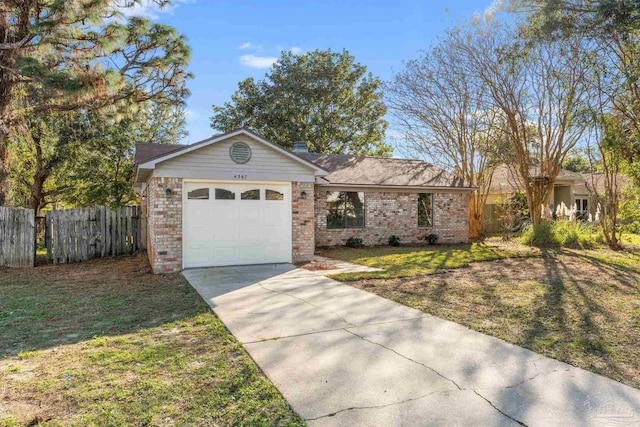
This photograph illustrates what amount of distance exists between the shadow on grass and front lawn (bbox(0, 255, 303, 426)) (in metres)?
0.02

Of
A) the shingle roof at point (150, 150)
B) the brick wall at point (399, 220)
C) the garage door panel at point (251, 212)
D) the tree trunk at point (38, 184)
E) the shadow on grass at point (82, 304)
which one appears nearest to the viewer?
the shadow on grass at point (82, 304)

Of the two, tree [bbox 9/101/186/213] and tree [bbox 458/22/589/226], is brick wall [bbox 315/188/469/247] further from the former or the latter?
tree [bbox 9/101/186/213]

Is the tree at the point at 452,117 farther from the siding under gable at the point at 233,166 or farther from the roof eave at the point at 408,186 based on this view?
the siding under gable at the point at 233,166

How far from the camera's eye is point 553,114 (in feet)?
45.5

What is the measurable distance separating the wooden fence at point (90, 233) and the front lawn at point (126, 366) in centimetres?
476

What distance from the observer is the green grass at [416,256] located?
877 cm

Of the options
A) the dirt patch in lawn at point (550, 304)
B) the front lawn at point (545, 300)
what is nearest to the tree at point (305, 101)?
the front lawn at point (545, 300)

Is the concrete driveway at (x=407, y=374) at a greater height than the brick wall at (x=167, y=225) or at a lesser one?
lesser

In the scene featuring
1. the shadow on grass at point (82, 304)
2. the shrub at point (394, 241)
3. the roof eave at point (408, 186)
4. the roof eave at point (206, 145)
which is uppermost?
the roof eave at point (206, 145)

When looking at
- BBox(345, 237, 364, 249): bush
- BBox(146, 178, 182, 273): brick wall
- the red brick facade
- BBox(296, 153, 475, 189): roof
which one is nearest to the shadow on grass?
BBox(146, 178, 182, 273): brick wall

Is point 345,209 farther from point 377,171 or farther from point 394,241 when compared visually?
point 377,171

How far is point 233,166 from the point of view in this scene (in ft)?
31.5

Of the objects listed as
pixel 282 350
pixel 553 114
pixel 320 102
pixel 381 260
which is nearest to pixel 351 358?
pixel 282 350

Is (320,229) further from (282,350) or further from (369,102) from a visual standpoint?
(369,102)
